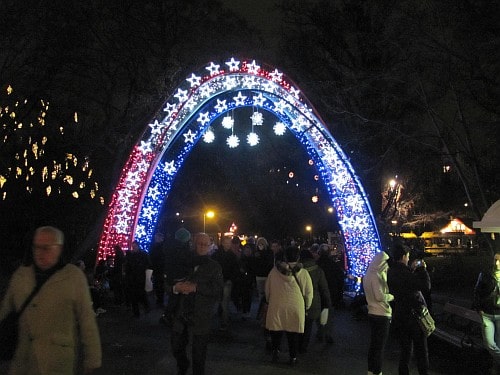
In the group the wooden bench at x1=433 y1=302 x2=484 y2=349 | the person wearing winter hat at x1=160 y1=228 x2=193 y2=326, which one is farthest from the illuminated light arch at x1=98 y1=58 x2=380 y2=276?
the person wearing winter hat at x1=160 y1=228 x2=193 y2=326

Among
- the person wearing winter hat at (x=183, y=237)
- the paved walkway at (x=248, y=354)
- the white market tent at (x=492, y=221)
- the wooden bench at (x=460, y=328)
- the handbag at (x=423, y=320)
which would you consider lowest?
the paved walkway at (x=248, y=354)

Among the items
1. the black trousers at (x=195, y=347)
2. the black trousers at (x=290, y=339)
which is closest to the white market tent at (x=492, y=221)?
the black trousers at (x=290, y=339)

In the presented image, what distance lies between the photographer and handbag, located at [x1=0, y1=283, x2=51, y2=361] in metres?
4.14

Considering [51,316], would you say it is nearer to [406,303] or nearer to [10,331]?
[10,331]

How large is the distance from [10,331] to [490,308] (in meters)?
7.09

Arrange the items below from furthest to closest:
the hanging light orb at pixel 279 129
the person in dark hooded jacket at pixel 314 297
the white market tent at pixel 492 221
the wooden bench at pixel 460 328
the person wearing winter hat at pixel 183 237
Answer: the hanging light orb at pixel 279 129 → the white market tent at pixel 492 221 → the wooden bench at pixel 460 328 → the person in dark hooded jacket at pixel 314 297 → the person wearing winter hat at pixel 183 237

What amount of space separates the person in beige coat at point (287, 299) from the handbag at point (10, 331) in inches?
184

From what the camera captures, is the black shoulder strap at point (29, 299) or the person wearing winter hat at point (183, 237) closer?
the black shoulder strap at point (29, 299)

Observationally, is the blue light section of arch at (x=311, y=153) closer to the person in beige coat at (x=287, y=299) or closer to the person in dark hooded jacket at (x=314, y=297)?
the person in dark hooded jacket at (x=314, y=297)

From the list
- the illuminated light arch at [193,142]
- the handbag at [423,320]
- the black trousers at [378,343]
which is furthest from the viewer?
the illuminated light arch at [193,142]

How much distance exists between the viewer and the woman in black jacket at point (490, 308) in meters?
8.95

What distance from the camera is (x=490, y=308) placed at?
8961mm

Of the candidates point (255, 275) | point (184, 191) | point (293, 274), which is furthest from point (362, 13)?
point (293, 274)

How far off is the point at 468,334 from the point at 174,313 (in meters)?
6.16
